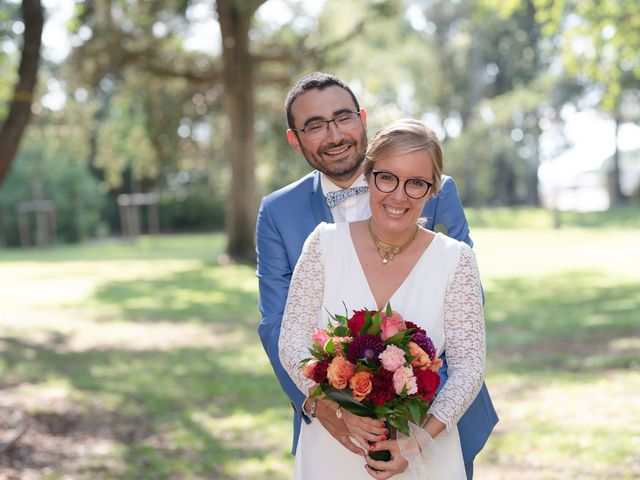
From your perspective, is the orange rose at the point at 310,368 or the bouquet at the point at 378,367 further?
the orange rose at the point at 310,368

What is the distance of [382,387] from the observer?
2.49m

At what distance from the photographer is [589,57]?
1482 cm

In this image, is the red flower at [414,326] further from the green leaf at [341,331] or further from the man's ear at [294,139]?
the man's ear at [294,139]

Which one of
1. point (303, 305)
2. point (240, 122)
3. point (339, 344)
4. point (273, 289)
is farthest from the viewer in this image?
point (240, 122)

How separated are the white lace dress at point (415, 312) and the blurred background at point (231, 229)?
0.59 metres

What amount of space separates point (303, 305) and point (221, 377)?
727 centimetres

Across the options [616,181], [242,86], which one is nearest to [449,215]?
[242,86]

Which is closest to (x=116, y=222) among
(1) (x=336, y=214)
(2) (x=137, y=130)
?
(2) (x=137, y=130)

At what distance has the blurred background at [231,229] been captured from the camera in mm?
7406

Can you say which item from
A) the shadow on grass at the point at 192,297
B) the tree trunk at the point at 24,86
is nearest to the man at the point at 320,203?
the tree trunk at the point at 24,86

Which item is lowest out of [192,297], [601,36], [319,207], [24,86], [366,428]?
[192,297]

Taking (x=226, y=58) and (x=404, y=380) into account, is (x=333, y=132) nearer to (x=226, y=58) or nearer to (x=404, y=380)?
(x=404, y=380)

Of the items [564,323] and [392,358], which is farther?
[564,323]

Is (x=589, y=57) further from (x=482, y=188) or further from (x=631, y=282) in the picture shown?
(x=482, y=188)
